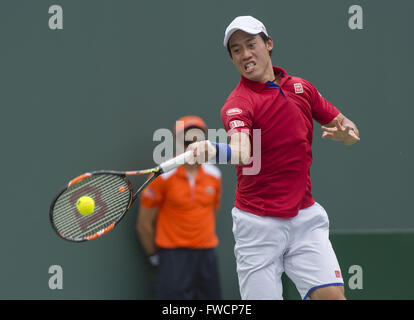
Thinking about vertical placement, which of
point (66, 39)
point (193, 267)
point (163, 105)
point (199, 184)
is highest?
point (66, 39)

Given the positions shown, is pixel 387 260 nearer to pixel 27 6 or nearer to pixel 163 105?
pixel 163 105

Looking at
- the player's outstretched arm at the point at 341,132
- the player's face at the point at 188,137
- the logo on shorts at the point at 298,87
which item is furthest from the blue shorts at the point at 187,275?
the logo on shorts at the point at 298,87

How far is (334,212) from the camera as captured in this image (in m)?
5.23

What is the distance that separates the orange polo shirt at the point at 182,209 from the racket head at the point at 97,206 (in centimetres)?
155

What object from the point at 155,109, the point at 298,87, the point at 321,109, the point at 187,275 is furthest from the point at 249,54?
the point at 187,275

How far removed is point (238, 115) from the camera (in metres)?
3.01

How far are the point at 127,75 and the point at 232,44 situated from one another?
186 centimetres

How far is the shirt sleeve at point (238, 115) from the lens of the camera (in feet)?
9.68

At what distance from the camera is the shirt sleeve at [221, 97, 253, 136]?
9.68 feet

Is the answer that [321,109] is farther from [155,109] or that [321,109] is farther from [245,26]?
[155,109]

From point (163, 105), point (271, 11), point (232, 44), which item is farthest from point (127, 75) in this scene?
point (232, 44)

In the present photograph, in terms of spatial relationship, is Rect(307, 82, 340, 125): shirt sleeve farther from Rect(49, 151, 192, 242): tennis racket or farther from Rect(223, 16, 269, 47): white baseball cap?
Rect(49, 151, 192, 242): tennis racket
